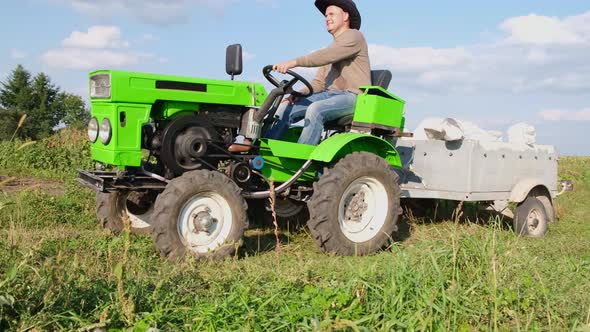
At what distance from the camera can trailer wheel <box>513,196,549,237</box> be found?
661 centimetres

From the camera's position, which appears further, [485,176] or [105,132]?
[485,176]

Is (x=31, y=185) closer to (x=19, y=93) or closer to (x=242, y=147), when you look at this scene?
(x=242, y=147)

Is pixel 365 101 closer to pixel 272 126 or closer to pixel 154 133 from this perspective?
pixel 272 126

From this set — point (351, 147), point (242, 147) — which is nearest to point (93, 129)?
point (242, 147)

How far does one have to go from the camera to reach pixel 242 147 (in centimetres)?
521

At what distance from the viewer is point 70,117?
56781 millimetres

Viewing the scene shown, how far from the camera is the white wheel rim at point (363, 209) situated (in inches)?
214

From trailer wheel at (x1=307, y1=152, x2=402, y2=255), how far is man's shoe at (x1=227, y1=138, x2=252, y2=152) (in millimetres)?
674

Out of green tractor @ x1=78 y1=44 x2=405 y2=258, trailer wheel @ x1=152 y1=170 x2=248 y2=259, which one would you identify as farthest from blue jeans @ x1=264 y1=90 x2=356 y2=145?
trailer wheel @ x1=152 y1=170 x2=248 y2=259

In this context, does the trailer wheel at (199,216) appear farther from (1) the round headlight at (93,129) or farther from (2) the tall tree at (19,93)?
(2) the tall tree at (19,93)

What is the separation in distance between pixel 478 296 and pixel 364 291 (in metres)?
0.65

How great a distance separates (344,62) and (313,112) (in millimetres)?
802

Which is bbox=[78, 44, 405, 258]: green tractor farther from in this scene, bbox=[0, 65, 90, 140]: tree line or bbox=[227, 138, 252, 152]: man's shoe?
bbox=[0, 65, 90, 140]: tree line

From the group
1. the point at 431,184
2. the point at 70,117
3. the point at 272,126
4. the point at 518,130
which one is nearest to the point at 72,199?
the point at 272,126
